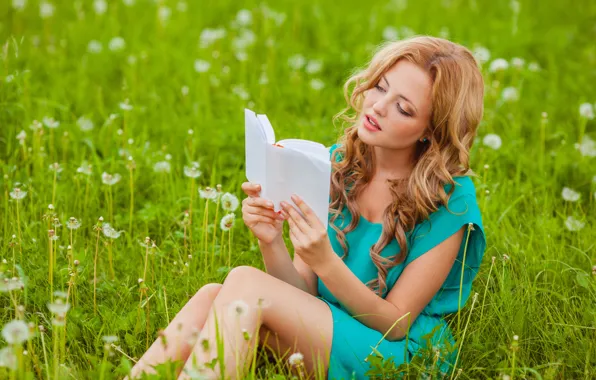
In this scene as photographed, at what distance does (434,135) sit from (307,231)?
497mm

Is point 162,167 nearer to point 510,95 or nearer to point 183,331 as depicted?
point 183,331

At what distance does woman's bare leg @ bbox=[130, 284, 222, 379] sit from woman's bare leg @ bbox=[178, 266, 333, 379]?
0.09m

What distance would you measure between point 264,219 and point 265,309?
229 mm

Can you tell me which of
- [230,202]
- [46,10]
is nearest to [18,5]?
[46,10]

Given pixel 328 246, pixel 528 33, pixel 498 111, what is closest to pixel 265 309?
pixel 328 246

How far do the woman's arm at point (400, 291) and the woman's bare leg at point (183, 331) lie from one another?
0.33m

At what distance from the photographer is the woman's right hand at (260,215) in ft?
6.66

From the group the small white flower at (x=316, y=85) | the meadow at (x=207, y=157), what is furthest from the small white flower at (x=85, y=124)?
the small white flower at (x=316, y=85)

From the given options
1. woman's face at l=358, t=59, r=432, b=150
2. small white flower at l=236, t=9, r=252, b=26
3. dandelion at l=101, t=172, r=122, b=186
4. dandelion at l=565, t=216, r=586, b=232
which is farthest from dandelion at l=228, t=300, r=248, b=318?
small white flower at l=236, t=9, r=252, b=26

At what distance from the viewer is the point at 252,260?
106 inches

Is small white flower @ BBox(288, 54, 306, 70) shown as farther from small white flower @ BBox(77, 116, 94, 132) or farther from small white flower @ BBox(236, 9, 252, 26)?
small white flower @ BBox(77, 116, 94, 132)

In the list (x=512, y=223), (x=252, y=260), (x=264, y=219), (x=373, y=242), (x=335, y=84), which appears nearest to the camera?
(x=264, y=219)

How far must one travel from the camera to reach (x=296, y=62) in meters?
4.17

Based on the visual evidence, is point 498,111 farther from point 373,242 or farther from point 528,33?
point 373,242
